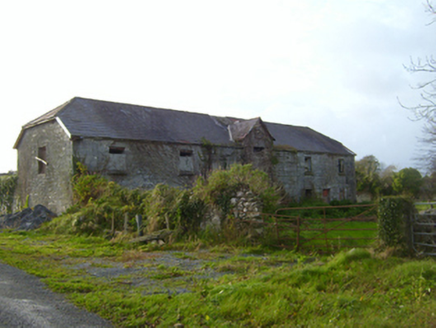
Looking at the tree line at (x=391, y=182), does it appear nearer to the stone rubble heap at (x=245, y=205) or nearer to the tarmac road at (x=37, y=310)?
the stone rubble heap at (x=245, y=205)

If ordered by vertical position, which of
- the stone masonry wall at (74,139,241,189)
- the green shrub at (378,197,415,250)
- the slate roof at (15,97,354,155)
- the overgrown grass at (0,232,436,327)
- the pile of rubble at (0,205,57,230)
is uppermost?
the slate roof at (15,97,354,155)

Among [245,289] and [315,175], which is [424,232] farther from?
[315,175]

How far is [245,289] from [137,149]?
1571 centimetres

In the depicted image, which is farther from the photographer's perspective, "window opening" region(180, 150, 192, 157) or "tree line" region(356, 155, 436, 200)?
"tree line" region(356, 155, 436, 200)

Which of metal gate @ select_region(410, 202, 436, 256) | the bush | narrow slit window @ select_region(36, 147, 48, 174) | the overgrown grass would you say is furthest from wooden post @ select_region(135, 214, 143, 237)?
narrow slit window @ select_region(36, 147, 48, 174)

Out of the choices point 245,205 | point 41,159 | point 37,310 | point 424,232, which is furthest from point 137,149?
point 37,310

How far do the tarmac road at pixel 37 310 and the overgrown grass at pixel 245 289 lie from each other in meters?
0.23

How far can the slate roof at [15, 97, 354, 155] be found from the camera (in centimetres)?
1977

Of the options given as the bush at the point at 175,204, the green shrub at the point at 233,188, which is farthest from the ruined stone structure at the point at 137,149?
the green shrub at the point at 233,188

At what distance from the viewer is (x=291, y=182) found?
28297 mm

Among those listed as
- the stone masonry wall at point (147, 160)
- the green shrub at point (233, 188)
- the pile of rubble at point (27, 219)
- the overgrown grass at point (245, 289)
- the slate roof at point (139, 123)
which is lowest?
the overgrown grass at point (245, 289)

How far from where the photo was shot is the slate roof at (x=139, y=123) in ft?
64.8

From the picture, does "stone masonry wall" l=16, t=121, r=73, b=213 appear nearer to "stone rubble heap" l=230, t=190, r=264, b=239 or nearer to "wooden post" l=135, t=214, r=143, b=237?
"wooden post" l=135, t=214, r=143, b=237

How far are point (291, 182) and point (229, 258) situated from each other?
19295 mm
